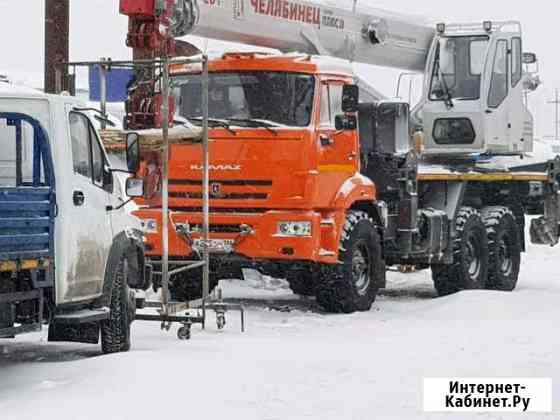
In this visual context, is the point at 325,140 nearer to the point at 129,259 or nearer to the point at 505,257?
the point at 129,259

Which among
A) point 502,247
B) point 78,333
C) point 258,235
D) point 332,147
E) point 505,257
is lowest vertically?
point 78,333

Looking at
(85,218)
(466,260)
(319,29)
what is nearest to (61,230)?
(85,218)

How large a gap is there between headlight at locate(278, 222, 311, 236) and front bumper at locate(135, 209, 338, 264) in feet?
0.13

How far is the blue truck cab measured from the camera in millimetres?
10695

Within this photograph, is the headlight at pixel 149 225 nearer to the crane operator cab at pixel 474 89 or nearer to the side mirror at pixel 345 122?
the side mirror at pixel 345 122

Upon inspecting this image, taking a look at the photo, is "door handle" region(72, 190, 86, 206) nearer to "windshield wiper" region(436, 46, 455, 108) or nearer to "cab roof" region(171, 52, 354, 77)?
"cab roof" region(171, 52, 354, 77)

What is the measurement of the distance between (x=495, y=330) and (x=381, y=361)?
3.11 meters

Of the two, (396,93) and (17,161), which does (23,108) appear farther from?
(396,93)

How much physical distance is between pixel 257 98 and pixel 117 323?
453 centimetres

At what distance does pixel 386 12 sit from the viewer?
68.8ft

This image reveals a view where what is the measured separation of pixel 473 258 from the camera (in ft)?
65.8

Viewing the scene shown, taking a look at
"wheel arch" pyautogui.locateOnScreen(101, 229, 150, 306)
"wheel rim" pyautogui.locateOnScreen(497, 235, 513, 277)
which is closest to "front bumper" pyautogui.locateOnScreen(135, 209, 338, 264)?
"wheel arch" pyautogui.locateOnScreen(101, 229, 150, 306)

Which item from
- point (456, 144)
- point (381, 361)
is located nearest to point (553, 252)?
point (456, 144)

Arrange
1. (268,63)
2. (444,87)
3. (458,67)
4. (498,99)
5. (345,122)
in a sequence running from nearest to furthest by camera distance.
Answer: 1. (268,63)
2. (345,122)
3. (498,99)
4. (444,87)
5. (458,67)
